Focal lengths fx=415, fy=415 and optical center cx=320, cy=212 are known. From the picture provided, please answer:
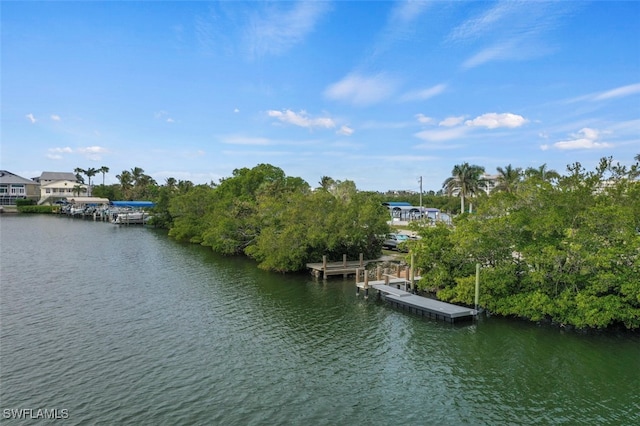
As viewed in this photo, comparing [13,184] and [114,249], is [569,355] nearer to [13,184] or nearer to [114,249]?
[114,249]

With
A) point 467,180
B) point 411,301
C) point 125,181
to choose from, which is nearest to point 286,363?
point 411,301

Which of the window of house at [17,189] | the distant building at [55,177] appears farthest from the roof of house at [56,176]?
the window of house at [17,189]

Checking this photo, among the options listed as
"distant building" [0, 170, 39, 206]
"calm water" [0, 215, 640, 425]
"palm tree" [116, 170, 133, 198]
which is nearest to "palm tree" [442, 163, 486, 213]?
"calm water" [0, 215, 640, 425]

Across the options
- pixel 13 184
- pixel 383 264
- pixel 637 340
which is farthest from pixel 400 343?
pixel 13 184

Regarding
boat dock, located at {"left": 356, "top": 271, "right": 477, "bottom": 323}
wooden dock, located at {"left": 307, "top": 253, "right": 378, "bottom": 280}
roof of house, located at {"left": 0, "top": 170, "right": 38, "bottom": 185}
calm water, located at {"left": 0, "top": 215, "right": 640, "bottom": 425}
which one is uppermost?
roof of house, located at {"left": 0, "top": 170, "right": 38, "bottom": 185}

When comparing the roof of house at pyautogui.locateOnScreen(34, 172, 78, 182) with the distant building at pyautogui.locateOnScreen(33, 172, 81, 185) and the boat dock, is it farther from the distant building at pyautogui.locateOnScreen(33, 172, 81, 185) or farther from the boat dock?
the boat dock

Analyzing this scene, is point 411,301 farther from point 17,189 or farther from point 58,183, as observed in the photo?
point 17,189

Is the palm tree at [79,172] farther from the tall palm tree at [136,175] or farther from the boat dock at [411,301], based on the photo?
the boat dock at [411,301]
